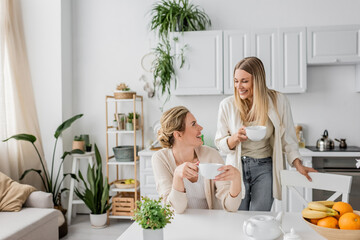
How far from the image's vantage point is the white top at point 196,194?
69.7 inches

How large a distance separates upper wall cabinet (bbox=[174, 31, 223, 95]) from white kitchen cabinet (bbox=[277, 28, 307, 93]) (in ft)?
2.04

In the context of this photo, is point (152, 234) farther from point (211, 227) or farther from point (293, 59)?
point (293, 59)

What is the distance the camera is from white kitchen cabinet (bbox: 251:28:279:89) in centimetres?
348

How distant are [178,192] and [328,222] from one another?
0.68m

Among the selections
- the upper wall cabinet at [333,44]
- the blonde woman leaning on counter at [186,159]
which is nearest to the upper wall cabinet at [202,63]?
the upper wall cabinet at [333,44]

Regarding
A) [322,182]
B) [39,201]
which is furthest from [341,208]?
[39,201]

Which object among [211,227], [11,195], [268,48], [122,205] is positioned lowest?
[122,205]

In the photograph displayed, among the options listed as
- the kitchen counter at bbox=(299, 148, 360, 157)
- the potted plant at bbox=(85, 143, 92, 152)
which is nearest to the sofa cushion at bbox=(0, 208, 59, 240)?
the potted plant at bbox=(85, 143, 92, 152)

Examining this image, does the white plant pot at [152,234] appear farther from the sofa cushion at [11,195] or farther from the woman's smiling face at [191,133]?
the sofa cushion at [11,195]

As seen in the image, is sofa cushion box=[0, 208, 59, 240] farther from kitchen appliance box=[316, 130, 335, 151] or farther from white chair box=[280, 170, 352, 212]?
kitchen appliance box=[316, 130, 335, 151]

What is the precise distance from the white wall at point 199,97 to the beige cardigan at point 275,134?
5.69ft

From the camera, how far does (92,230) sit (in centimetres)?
356

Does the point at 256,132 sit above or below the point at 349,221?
above

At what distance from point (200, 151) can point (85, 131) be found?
8.63 ft
